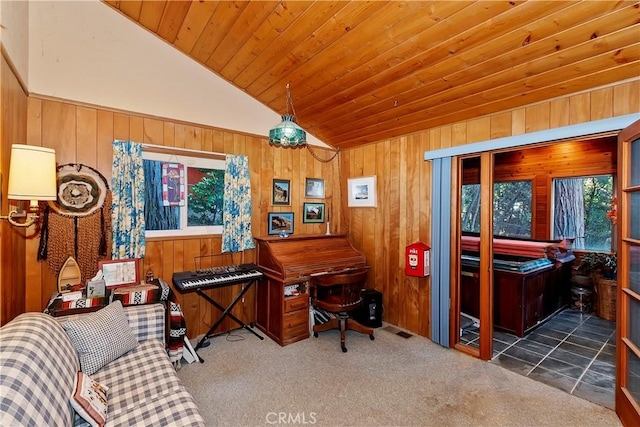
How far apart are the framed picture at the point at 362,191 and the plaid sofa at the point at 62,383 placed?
2.84m

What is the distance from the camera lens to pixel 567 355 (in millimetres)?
2936

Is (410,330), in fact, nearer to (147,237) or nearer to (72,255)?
(147,237)

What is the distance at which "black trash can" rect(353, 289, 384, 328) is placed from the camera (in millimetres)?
Answer: 3584

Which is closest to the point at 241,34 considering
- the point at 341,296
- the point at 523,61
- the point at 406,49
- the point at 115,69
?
the point at 115,69

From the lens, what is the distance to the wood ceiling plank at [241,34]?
221cm

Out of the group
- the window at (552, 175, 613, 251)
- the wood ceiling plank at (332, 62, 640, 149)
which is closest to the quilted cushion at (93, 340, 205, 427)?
the wood ceiling plank at (332, 62, 640, 149)

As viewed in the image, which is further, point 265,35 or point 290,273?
point 290,273

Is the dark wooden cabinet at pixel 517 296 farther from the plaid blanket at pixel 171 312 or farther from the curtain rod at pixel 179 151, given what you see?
the curtain rod at pixel 179 151

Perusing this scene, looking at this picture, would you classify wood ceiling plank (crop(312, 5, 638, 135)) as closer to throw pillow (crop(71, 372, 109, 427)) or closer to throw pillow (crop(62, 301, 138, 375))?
throw pillow (crop(62, 301, 138, 375))

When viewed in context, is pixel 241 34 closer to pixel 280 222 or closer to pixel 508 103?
pixel 280 222

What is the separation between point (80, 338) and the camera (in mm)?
1798

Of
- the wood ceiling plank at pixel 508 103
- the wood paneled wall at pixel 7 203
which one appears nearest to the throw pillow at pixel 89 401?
the wood paneled wall at pixel 7 203

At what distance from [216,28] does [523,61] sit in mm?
2501

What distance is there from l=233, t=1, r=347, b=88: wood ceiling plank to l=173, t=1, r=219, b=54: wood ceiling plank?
1.68ft
